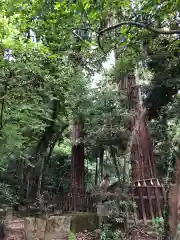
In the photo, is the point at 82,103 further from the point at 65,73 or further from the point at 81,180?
the point at 81,180

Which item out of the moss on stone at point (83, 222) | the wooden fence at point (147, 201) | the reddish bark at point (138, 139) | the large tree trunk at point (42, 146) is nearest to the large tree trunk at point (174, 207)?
the wooden fence at point (147, 201)

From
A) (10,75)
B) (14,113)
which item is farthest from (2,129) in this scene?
(10,75)

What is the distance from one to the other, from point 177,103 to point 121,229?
394cm

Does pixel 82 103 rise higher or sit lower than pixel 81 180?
higher

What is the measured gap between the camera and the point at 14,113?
5898 mm

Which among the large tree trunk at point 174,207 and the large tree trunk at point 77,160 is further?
the large tree trunk at point 77,160

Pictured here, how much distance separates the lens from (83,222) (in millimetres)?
6098

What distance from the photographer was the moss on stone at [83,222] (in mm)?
5976

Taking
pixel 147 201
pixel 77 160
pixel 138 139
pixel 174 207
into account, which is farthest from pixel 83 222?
pixel 138 139

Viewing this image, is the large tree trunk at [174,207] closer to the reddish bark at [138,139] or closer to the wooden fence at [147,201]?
the wooden fence at [147,201]

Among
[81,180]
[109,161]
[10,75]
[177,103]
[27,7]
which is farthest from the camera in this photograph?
[109,161]

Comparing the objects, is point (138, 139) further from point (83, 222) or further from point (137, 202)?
point (83, 222)

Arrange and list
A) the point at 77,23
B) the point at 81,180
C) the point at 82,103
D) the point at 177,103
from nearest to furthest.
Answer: the point at 77,23
the point at 177,103
the point at 82,103
the point at 81,180

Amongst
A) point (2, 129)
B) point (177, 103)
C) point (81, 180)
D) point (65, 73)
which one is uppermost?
point (65, 73)
